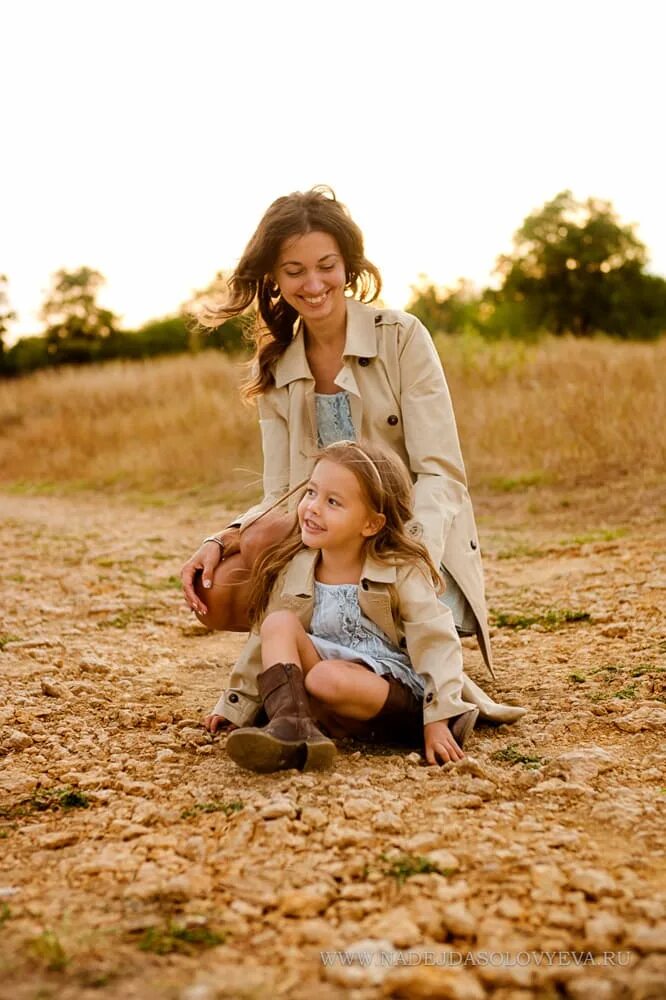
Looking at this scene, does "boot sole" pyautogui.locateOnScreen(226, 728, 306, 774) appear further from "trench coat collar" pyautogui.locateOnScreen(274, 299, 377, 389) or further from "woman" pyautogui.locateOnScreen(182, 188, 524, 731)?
"trench coat collar" pyautogui.locateOnScreen(274, 299, 377, 389)

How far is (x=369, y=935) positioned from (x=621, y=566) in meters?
4.41

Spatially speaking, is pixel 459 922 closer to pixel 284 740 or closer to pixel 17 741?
pixel 284 740

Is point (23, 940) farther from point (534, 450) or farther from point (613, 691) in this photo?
point (534, 450)

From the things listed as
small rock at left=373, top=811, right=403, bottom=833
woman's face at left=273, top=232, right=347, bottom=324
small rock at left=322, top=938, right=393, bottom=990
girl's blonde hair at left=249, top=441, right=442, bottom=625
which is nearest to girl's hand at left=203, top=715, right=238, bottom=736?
girl's blonde hair at left=249, top=441, right=442, bottom=625

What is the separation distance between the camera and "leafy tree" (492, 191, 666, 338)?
108ft

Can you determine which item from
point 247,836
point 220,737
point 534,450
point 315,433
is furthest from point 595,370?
point 247,836

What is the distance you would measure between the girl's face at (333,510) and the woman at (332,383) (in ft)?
1.01

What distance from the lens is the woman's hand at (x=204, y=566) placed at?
3678 mm

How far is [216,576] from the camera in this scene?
3719 millimetres

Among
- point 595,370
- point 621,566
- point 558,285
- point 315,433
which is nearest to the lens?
point 315,433

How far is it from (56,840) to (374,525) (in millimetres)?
1315

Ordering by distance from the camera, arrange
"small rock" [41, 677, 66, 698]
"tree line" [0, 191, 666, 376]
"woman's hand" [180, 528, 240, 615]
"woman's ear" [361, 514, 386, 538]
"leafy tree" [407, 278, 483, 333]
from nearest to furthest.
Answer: "woman's ear" [361, 514, 386, 538], "woman's hand" [180, 528, 240, 615], "small rock" [41, 677, 66, 698], "leafy tree" [407, 278, 483, 333], "tree line" [0, 191, 666, 376]

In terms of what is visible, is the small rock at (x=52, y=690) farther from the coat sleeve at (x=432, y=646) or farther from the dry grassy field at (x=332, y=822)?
the coat sleeve at (x=432, y=646)

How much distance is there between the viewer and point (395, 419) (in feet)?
12.8
